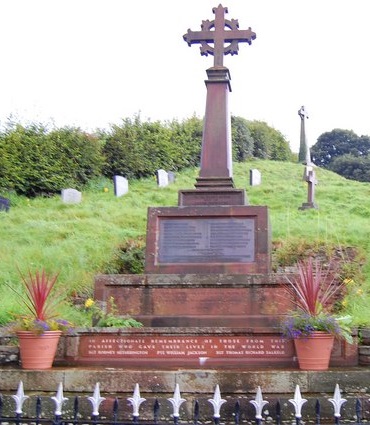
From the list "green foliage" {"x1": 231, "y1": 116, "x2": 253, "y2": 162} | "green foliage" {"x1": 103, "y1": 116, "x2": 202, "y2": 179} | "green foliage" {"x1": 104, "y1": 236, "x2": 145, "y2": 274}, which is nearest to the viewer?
"green foliage" {"x1": 104, "y1": 236, "x2": 145, "y2": 274}

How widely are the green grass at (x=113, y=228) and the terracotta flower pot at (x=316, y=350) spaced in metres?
1.37

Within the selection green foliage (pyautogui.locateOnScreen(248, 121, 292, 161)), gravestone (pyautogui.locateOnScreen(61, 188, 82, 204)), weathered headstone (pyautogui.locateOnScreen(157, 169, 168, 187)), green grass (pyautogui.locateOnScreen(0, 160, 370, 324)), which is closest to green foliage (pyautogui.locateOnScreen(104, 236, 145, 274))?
green grass (pyautogui.locateOnScreen(0, 160, 370, 324))

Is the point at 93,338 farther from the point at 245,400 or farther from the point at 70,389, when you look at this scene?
the point at 245,400

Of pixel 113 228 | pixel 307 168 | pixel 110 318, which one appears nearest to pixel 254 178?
pixel 307 168

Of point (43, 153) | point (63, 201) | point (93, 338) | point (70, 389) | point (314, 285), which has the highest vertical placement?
point (43, 153)

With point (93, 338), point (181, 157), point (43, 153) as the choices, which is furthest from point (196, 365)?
point (181, 157)

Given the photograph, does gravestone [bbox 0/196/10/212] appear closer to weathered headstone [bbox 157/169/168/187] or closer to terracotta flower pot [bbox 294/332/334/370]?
weathered headstone [bbox 157/169/168/187]

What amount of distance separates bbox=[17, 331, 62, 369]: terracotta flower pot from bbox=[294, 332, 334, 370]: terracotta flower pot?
2.53 meters

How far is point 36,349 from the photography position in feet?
20.5

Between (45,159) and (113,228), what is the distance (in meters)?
9.08

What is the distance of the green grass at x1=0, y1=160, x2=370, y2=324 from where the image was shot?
11516mm

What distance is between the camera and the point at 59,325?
259 inches

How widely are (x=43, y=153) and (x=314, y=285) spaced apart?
61.8ft

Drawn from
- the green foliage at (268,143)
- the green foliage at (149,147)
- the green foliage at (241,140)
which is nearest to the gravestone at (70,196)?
the green foliage at (149,147)
